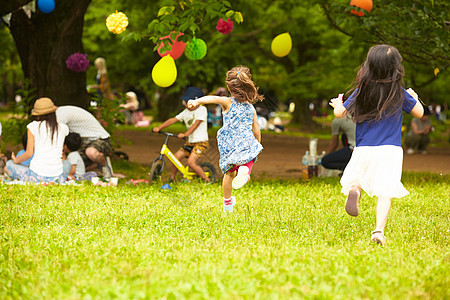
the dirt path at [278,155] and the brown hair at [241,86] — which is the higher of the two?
the brown hair at [241,86]

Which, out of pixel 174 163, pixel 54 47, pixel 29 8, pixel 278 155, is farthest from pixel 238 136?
pixel 278 155

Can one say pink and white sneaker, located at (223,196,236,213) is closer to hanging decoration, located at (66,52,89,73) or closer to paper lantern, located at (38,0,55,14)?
hanging decoration, located at (66,52,89,73)

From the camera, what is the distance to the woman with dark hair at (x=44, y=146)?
973cm

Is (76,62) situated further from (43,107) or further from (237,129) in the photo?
(237,129)

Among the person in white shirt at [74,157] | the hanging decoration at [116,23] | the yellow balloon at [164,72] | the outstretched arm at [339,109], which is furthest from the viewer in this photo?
the hanging decoration at [116,23]

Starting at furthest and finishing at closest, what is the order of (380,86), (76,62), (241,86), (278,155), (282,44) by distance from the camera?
(278,155) → (282,44) → (76,62) → (241,86) → (380,86)

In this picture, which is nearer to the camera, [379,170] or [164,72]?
[379,170]

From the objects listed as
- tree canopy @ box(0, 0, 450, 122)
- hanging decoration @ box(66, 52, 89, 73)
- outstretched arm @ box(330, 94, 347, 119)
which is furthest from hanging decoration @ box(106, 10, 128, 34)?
outstretched arm @ box(330, 94, 347, 119)

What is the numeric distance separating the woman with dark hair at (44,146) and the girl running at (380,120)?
523 cm

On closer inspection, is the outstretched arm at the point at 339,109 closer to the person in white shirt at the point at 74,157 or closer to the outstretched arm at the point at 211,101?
the outstretched arm at the point at 211,101

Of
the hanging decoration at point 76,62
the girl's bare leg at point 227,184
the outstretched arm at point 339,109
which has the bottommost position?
the girl's bare leg at point 227,184

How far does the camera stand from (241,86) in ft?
24.2

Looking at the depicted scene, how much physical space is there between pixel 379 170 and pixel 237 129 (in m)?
1.99

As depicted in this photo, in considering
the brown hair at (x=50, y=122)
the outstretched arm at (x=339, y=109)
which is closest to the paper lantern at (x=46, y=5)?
the brown hair at (x=50, y=122)
